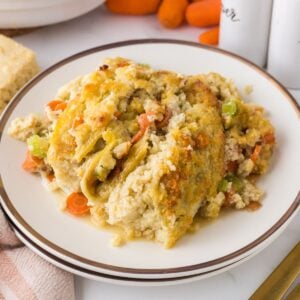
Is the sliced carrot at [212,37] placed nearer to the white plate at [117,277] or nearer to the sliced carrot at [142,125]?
the sliced carrot at [142,125]

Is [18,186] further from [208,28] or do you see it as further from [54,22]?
[208,28]

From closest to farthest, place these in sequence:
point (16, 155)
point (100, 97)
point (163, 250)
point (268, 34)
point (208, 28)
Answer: point (163, 250) < point (100, 97) < point (16, 155) < point (268, 34) < point (208, 28)

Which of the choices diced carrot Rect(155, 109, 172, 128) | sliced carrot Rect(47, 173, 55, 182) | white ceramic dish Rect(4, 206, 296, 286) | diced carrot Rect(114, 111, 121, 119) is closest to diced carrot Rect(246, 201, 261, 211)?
white ceramic dish Rect(4, 206, 296, 286)

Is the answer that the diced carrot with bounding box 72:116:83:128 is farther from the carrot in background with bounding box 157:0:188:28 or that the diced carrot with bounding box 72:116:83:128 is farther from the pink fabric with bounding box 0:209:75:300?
the carrot in background with bounding box 157:0:188:28

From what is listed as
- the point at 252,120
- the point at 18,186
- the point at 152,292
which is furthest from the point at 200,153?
the point at 18,186

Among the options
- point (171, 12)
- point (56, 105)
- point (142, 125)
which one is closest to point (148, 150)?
point (142, 125)

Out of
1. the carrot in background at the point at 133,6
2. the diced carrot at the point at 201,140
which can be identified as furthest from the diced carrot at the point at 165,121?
the carrot in background at the point at 133,6

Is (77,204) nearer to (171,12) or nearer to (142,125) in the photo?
(142,125)
